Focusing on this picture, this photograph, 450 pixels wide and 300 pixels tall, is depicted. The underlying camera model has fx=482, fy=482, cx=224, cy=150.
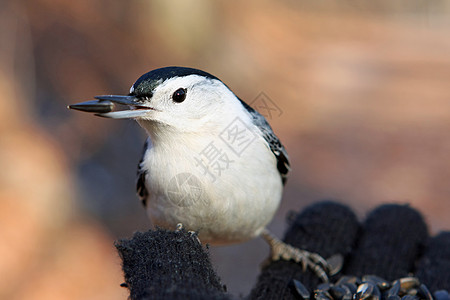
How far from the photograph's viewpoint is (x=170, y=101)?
217 cm

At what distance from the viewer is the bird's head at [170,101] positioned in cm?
206

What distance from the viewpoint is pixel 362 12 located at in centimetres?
1172

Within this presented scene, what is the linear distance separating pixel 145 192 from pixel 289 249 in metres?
1.03

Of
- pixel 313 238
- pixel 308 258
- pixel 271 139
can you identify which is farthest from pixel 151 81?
pixel 313 238

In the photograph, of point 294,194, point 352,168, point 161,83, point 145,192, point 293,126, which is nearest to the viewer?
point 161,83

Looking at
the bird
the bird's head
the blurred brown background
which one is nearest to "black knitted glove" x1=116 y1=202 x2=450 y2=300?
the bird

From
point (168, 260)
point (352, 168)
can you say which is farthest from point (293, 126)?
point (168, 260)

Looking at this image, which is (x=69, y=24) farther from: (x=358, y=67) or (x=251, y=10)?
(x=358, y=67)

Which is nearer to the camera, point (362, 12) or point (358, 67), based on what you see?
point (358, 67)

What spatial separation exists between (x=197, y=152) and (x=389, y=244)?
1.58 metres

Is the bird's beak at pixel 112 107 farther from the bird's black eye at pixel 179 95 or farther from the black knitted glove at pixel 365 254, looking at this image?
the black knitted glove at pixel 365 254

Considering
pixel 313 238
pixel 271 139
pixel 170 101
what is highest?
pixel 170 101

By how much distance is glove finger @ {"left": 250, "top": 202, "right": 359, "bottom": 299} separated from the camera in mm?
2855

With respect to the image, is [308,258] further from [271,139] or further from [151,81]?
[151,81]
